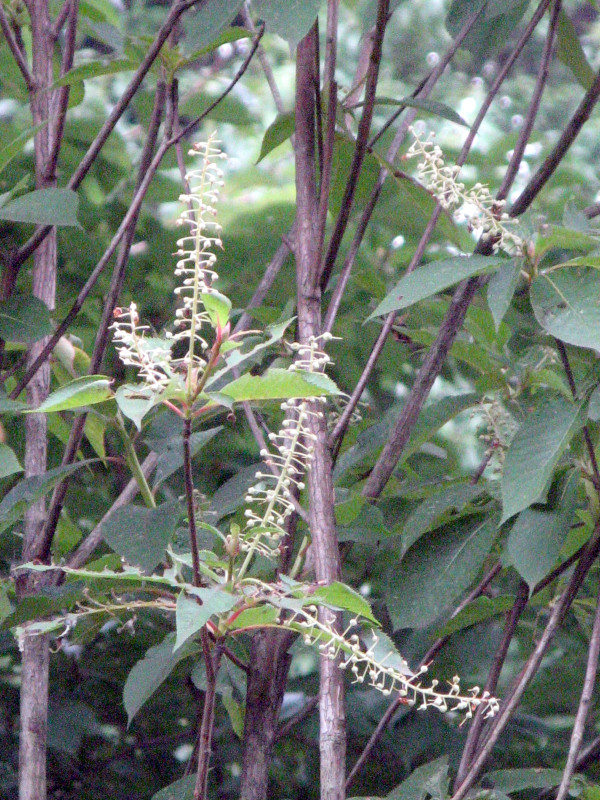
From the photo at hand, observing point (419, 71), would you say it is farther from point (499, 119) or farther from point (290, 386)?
point (290, 386)

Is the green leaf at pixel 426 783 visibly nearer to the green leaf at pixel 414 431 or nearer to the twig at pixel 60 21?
the green leaf at pixel 414 431

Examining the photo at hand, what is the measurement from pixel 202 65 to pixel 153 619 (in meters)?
2.72

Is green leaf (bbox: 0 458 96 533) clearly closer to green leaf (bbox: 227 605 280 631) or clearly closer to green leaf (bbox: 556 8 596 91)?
green leaf (bbox: 227 605 280 631)

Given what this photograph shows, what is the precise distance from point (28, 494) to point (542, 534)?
50cm

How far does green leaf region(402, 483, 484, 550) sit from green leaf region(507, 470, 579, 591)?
0.08 meters

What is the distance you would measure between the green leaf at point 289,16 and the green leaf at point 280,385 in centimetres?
38

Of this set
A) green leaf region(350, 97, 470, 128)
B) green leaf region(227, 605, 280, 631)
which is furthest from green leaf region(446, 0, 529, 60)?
green leaf region(227, 605, 280, 631)

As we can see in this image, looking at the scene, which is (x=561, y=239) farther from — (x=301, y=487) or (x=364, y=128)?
(x=301, y=487)

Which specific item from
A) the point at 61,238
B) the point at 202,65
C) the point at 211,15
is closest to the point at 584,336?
the point at 211,15

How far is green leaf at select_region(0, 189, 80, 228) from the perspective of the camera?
933 millimetres

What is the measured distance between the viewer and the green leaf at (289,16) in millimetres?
820

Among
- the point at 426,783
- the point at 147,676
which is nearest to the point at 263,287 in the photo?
the point at 147,676

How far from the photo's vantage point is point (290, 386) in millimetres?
566

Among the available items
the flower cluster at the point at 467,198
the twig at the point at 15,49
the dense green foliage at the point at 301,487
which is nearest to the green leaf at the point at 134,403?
the dense green foliage at the point at 301,487
